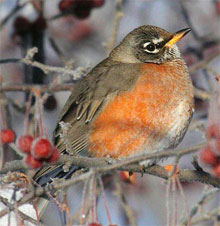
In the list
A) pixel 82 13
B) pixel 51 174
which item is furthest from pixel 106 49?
pixel 51 174

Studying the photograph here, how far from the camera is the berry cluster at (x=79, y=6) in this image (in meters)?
5.01

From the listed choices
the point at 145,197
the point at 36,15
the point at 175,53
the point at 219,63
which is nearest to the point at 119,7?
the point at 175,53

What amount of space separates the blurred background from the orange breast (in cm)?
66

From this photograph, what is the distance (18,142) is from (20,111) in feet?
6.90

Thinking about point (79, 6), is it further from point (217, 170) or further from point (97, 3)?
point (217, 170)

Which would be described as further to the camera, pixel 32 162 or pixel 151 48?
pixel 151 48

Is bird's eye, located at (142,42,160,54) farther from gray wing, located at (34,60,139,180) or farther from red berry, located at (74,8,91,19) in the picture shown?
red berry, located at (74,8,91,19)

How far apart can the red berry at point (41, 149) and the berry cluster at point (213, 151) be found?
686mm

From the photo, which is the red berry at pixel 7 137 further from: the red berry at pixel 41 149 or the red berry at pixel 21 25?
the red berry at pixel 21 25

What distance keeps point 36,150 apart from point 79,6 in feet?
9.32

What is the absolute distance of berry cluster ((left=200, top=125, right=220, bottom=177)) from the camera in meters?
2.24

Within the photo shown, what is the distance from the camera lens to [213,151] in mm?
2295

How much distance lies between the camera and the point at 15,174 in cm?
287

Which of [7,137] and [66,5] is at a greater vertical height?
[66,5]
